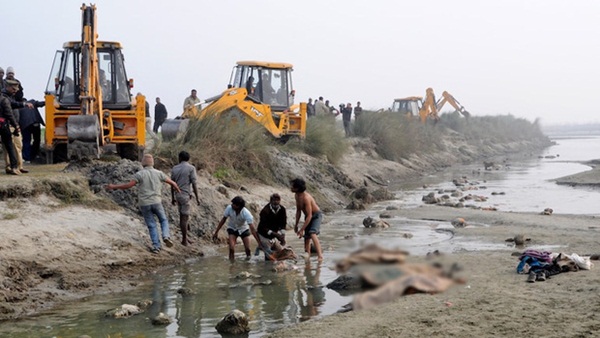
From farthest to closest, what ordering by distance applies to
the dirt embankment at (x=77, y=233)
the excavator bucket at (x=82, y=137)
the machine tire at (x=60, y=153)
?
the machine tire at (x=60, y=153) → the excavator bucket at (x=82, y=137) → the dirt embankment at (x=77, y=233)

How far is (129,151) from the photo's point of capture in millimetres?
17047

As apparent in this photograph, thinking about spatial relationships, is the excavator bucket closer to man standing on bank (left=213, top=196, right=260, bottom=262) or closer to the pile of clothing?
man standing on bank (left=213, top=196, right=260, bottom=262)

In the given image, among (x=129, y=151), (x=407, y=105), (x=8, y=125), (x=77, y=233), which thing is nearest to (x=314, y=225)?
(x=77, y=233)

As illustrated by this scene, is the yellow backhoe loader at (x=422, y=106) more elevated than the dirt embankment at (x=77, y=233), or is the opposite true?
the yellow backhoe loader at (x=422, y=106)

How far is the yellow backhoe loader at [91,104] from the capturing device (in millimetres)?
15180

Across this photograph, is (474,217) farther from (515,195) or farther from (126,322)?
(126,322)

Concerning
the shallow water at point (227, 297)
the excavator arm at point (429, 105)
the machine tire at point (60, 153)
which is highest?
the excavator arm at point (429, 105)

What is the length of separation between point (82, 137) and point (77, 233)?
3799 millimetres

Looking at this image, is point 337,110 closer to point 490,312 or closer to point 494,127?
point 490,312

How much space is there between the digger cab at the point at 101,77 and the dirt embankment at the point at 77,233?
2054 mm

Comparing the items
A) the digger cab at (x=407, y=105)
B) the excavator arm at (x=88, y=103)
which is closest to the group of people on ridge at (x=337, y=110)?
the digger cab at (x=407, y=105)

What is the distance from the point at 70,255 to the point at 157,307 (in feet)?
7.37

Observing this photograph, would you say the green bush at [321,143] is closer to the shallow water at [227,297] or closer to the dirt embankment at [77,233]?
the dirt embankment at [77,233]

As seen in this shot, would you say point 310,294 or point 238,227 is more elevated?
point 238,227
